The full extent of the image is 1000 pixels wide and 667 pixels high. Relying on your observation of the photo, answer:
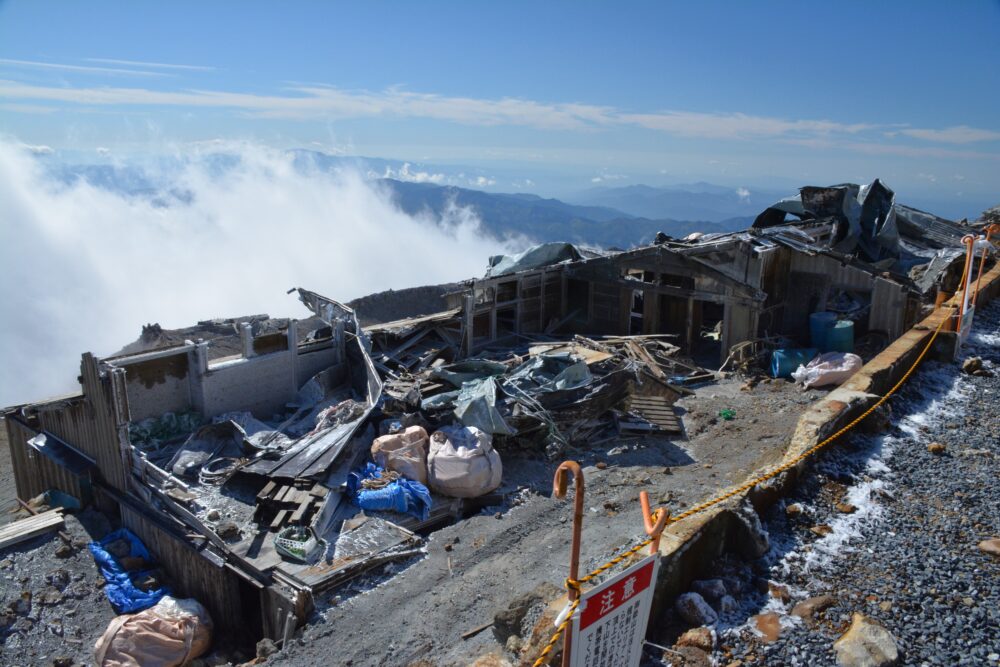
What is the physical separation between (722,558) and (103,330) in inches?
4927

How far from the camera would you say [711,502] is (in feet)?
18.5

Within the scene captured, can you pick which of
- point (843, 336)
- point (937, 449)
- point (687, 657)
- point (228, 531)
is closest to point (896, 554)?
point (687, 657)

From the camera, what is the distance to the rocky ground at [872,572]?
15.5ft

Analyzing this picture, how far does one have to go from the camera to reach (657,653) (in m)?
4.70

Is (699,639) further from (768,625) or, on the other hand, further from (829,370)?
(829,370)

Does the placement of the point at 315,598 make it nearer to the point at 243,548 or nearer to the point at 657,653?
the point at 243,548

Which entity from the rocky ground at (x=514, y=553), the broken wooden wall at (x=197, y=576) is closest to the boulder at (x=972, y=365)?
the rocky ground at (x=514, y=553)

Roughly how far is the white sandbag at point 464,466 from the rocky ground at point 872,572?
6253mm

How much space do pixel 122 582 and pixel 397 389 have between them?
597 centimetres

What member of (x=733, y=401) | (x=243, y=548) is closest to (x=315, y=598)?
(x=243, y=548)

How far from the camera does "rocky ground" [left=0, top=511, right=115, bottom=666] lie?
10.1 m

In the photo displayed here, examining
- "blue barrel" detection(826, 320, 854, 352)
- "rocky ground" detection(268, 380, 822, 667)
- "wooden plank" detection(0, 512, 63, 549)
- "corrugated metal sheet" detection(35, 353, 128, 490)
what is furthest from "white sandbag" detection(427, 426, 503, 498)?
"blue barrel" detection(826, 320, 854, 352)

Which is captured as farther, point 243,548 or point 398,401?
point 398,401

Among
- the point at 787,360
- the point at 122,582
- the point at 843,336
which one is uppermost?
the point at 843,336
